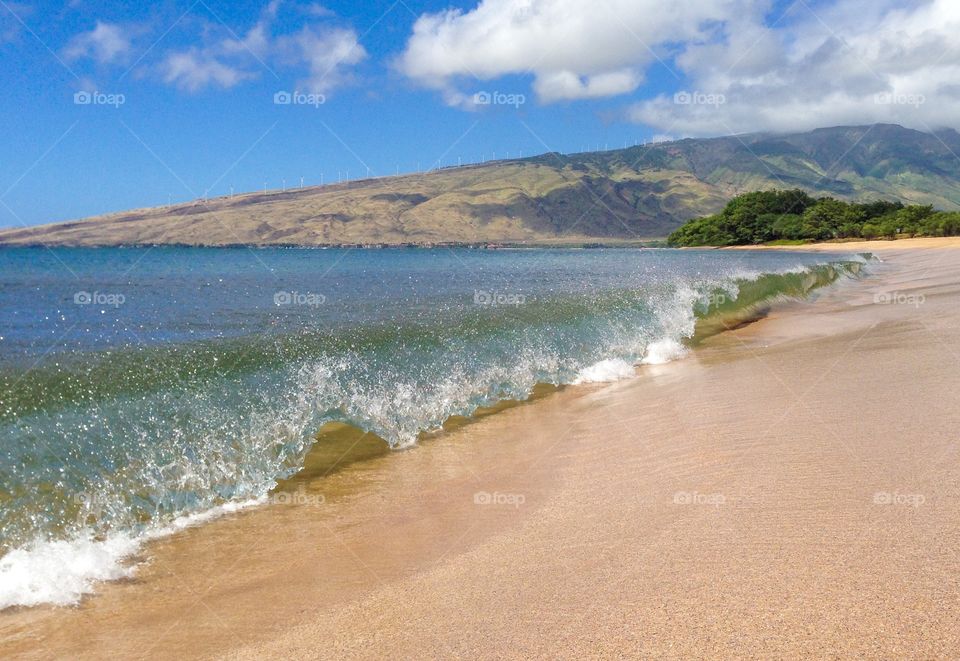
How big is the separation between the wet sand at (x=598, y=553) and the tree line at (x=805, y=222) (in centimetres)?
10635

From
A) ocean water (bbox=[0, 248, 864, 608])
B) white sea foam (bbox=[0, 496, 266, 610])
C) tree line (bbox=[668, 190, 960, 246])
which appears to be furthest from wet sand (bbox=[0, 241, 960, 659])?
tree line (bbox=[668, 190, 960, 246])

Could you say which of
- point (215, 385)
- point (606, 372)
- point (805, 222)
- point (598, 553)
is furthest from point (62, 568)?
point (805, 222)

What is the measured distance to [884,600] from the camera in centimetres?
392

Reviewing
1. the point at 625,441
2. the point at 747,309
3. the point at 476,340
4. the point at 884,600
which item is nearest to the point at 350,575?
the point at 884,600

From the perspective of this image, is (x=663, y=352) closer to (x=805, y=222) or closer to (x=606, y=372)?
(x=606, y=372)

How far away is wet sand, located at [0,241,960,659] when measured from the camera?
396 centimetres

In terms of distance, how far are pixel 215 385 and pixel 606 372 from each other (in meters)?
7.13

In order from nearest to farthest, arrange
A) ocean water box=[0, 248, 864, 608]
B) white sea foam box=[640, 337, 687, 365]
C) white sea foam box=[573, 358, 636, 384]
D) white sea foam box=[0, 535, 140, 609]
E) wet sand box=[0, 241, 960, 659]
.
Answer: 1. wet sand box=[0, 241, 960, 659]
2. white sea foam box=[0, 535, 140, 609]
3. ocean water box=[0, 248, 864, 608]
4. white sea foam box=[573, 358, 636, 384]
5. white sea foam box=[640, 337, 687, 365]

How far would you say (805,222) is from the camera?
386 ft

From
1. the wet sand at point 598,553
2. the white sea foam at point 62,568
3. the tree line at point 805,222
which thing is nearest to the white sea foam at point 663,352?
the wet sand at point 598,553

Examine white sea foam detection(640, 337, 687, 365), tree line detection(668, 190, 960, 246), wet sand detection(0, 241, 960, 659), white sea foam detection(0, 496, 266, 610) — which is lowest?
wet sand detection(0, 241, 960, 659)

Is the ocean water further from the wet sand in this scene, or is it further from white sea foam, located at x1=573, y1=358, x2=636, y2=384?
the wet sand

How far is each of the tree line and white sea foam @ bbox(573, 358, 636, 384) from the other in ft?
331

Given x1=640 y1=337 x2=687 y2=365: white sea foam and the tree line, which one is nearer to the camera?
x1=640 y1=337 x2=687 y2=365: white sea foam
